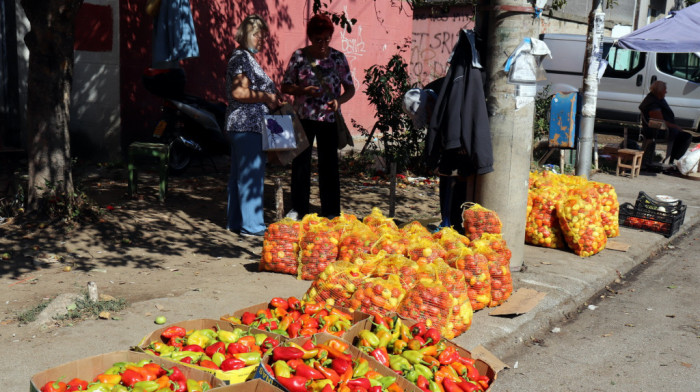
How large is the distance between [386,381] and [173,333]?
1.27m

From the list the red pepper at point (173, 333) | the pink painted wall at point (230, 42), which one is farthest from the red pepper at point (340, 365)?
the pink painted wall at point (230, 42)

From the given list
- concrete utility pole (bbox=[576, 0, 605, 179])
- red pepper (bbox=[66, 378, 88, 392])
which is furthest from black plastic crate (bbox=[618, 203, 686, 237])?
red pepper (bbox=[66, 378, 88, 392])

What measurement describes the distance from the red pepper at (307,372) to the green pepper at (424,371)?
1.89ft

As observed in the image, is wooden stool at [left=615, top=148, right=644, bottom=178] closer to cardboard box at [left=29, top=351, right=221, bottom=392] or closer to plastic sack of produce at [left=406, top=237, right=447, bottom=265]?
plastic sack of produce at [left=406, top=237, right=447, bottom=265]

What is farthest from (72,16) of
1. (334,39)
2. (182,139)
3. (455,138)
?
(334,39)

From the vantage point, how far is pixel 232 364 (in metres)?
3.53

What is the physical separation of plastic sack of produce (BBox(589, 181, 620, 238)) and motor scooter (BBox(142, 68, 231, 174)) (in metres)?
5.30

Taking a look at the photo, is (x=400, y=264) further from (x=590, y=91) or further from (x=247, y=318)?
(x=590, y=91)

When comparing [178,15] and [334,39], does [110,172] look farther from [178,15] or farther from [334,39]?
[334,39]

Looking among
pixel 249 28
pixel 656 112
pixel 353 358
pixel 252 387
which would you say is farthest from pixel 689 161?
pixel 252 387

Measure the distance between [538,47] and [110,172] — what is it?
6.52m

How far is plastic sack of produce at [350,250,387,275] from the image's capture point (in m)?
5.12

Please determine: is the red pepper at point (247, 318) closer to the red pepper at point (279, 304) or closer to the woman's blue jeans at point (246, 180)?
the red pepper at point (279, 304)

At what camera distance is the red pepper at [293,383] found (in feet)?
10.7
